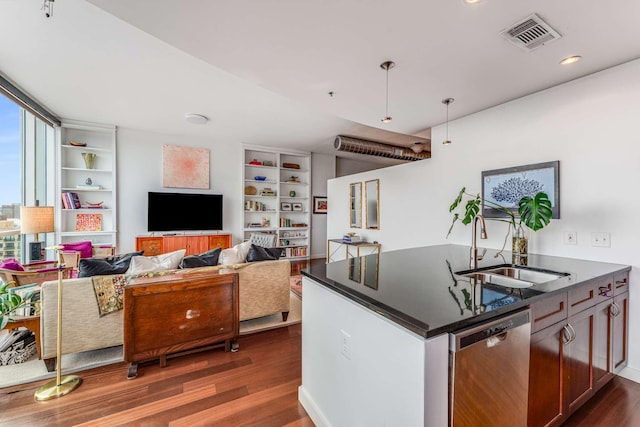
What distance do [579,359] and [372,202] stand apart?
10.7 ft

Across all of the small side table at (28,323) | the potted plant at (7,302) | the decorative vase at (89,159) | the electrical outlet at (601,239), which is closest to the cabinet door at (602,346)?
the electrical outlet at (601,239)

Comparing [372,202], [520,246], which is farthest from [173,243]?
[520,246]

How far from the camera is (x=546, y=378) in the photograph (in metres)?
1.36

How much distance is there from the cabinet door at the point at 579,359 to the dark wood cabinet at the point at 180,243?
→ 5.43 metres

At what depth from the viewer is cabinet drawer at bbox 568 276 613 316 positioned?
149cm

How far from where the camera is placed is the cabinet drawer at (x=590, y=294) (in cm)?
149

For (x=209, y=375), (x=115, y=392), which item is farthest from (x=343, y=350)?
(x=115, y=392)

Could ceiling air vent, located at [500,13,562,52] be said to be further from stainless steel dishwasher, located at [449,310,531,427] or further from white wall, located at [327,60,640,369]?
stainless steel dishwasher, located at [449,310,531,427]

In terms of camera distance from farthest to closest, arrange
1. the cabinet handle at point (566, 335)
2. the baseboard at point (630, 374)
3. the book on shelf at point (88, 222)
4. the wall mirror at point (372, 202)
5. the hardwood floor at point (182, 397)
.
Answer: the book on shelf at point (88, 222) < the wall mirror at point (372, 202) < the baseboard at point (630, 374) < the hardwood floor at point (182, 397) < the cabinet handle at point (566, 335)

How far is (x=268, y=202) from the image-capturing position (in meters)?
6.63

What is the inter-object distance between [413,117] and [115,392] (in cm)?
376

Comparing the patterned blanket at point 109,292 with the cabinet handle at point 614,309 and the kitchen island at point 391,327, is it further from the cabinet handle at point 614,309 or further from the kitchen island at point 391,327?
the cabinet handle at point 614,309

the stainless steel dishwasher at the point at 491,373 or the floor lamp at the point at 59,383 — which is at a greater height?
the stainless steel dishwasher at the point at 491,373

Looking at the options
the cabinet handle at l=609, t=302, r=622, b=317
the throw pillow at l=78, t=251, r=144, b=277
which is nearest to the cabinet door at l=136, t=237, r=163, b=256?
the throw pillow at l=78, t=251, r=144, b=277
